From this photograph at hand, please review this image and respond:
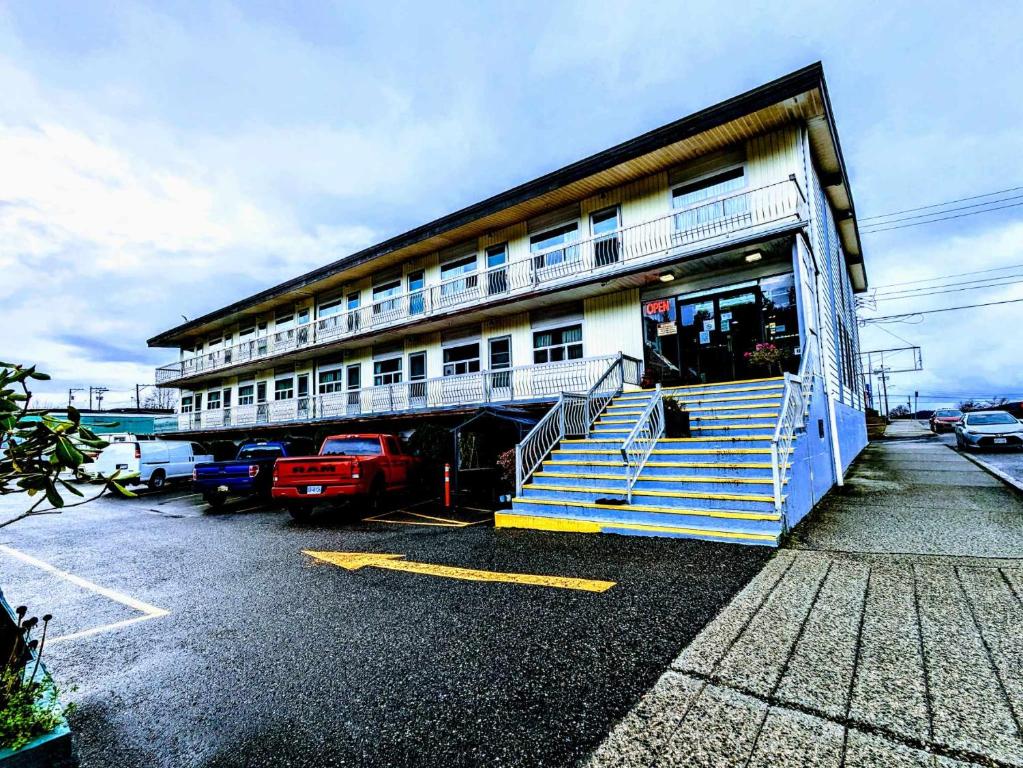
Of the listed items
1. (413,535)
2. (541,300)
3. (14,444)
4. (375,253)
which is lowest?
(413,535)

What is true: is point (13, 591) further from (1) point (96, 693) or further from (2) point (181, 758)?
(2) point (181, 758)

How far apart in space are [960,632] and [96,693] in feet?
18.7

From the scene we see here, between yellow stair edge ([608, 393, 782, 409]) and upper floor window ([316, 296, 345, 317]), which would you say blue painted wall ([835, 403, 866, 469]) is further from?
upper floor window ([316, 296, 345, 317])

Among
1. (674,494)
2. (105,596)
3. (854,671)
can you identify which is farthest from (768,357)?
(105,596)

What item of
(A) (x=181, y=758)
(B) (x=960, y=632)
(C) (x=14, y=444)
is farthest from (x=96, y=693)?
(B) (x=960, y=632)

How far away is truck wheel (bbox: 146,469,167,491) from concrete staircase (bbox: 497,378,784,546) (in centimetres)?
1536

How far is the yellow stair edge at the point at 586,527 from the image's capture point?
5.95 metres

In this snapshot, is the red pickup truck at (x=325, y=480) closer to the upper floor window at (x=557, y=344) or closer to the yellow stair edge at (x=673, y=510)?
the yellow stair edge at (x=673, y=510)

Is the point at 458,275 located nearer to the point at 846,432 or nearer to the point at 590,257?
the point at 590,257

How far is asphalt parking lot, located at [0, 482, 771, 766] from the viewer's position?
245cm

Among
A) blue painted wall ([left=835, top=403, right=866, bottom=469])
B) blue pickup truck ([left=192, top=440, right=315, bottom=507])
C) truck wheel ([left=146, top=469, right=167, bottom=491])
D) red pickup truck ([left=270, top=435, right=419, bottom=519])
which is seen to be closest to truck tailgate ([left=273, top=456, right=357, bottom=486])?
red pickup truck ([left=270, top=435, right=419, bottom=519])

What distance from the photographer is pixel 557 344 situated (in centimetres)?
1445

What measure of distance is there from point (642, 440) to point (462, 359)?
9.41 meters

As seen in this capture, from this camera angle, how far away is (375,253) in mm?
18312
